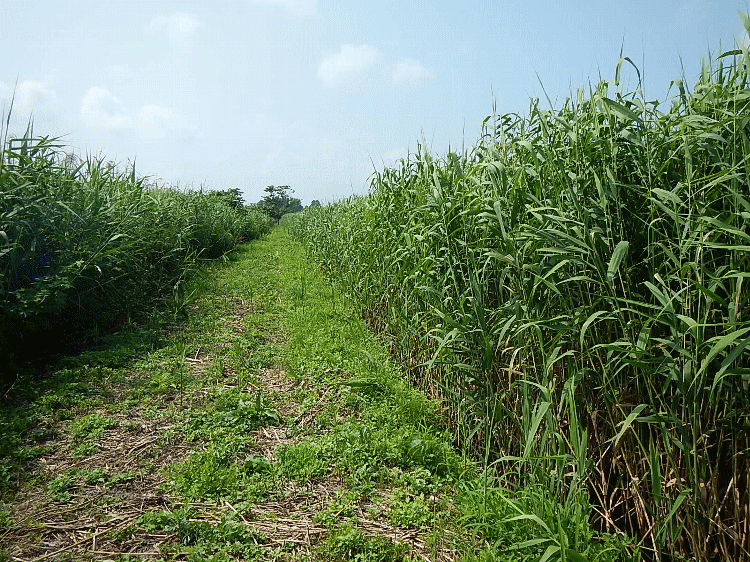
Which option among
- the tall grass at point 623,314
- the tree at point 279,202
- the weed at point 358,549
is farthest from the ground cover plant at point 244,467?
the tree at point 279,202

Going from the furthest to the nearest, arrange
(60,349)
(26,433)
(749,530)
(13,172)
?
(60,349), (13,172), (26,433), (749,530)

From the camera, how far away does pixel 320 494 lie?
3.07m

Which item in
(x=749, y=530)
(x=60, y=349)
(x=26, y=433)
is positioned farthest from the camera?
(x=60, y=349)

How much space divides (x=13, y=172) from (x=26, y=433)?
2445 millimetres

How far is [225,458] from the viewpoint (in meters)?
3.40

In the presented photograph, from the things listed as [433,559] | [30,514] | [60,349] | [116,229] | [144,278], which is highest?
[116,229]

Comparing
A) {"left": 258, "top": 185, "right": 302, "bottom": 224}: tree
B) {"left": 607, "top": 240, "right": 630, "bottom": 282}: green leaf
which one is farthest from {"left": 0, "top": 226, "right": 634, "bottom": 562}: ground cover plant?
{"left": 258, "top": 185, "right": 302, "bottom": 224}: tree

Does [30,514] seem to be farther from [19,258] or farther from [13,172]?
[13,172]

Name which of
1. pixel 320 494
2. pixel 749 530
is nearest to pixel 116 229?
pixel 320 494

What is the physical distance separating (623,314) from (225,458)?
2518 mm

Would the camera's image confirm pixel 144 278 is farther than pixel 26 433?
Yes

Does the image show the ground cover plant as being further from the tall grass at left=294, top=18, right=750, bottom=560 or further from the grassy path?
the tall grass at left=294, top=18, right=750, bottom=560

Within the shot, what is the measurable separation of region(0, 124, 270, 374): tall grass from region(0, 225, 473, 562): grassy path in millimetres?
560

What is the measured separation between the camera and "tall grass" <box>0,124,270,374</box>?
4672 millimetres
